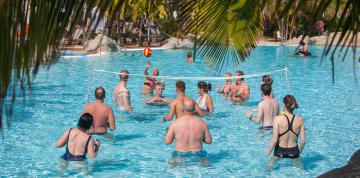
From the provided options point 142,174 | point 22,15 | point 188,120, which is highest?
point 22,15

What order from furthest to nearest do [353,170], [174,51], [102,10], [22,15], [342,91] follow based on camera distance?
[174,51]
[342,91]
[353,170]
[102,10]
[22,15]

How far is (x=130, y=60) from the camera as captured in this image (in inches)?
1041

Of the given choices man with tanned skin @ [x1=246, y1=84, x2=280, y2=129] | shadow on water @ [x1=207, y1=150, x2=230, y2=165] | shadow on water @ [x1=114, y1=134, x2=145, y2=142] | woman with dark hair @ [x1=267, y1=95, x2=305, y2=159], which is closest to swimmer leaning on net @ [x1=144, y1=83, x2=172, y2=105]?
shadow on water @ [x1=114, y1=134, x2=145, y2=142]

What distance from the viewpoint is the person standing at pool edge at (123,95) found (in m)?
12.4

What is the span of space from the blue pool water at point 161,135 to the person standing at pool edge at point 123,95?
0.99ft

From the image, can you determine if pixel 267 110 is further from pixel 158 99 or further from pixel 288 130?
pixel 158 99

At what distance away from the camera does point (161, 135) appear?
11195mm

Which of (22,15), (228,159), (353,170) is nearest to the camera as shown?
(22,15)

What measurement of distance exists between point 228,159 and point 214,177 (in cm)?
111

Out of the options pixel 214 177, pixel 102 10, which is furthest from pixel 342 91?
pixel 102 10

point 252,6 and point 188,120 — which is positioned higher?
point 252,6

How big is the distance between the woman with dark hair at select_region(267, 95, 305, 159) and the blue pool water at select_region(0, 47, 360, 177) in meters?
0.35

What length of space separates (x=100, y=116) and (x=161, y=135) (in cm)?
→ 180

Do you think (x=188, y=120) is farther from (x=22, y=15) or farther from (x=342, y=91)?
(x=342, y=91)
